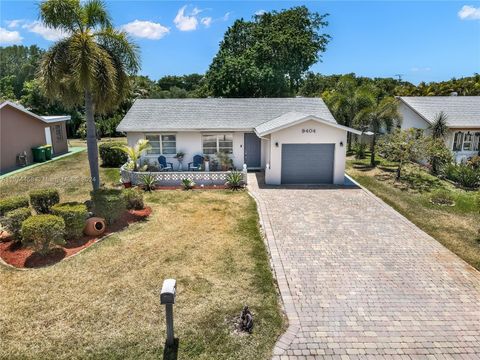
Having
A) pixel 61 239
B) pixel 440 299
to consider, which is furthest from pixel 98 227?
pixel 440 299

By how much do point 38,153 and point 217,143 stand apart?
45.2ft

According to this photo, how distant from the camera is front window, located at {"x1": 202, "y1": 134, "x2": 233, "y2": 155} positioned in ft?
A: 67.4

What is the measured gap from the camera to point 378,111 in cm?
2239

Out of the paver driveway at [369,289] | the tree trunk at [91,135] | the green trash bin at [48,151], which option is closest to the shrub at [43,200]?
the tree trunk at [91,135]

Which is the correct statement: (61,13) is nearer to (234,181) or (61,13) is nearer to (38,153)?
(234,181)

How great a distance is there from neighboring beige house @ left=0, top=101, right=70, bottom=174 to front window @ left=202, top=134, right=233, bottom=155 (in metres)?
Answer: 12.8

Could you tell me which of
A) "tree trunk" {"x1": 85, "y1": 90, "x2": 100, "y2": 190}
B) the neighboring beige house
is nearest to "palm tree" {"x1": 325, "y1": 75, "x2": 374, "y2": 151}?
"tree trunk" {"x1": 85, "y1": 90, "x2": 100, "y2": 190}

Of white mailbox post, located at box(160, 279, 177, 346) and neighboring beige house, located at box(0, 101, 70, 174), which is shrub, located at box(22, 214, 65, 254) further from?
neighboring beige house, located at box(0, 101, 70, 174)

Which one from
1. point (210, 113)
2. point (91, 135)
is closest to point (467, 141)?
point (210, 113)

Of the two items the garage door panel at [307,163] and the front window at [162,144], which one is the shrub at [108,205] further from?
the garage door panel at [307,163]

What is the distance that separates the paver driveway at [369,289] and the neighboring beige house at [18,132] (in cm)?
1860

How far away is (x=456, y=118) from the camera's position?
21.8 m

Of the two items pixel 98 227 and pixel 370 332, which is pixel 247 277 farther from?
pixel 98 227

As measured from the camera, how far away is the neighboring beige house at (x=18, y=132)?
870 inches
